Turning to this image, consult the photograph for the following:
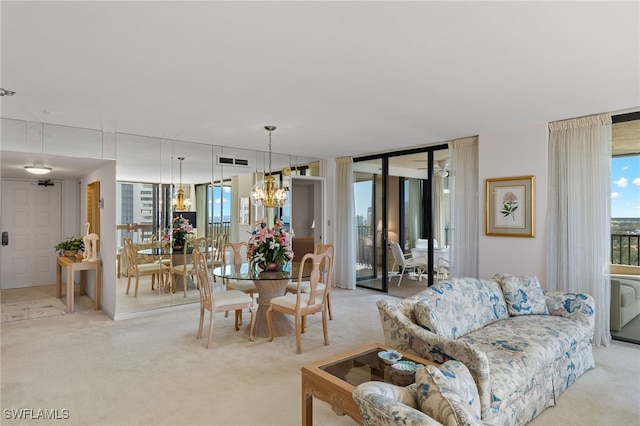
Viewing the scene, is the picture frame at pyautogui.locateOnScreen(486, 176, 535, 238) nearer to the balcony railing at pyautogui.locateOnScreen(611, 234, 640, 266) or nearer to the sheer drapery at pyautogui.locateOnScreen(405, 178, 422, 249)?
the balcony railing at pyautogui.locateOnScreen(611, 234, 640, 266)

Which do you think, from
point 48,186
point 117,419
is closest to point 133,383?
point 117,419

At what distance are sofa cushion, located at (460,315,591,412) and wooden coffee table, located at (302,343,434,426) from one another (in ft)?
1.56

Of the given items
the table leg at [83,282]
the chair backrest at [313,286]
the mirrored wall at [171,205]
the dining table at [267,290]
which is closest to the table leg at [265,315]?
the dining table at [267,290]

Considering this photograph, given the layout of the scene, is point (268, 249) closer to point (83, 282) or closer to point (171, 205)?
point (171, 205)

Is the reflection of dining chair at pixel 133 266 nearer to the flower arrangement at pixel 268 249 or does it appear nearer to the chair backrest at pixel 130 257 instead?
the chair backrest at pixel 130 257

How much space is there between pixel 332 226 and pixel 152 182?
337 centimetres

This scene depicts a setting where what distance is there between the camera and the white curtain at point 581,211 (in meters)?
3.88

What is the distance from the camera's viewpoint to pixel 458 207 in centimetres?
518

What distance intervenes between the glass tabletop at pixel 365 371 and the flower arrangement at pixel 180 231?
389 cm

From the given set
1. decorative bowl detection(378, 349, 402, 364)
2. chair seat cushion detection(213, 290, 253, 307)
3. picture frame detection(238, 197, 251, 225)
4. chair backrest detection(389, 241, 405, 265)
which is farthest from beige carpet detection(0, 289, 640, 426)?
chair backrest detection(389, 241, 405, 265)

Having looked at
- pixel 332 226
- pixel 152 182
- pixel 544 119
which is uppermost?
pixel 544 119

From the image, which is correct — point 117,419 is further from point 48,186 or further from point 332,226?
point 48,186

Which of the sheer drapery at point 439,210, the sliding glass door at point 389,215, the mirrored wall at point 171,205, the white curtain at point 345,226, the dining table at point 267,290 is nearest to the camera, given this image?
the dining table at point 267,290

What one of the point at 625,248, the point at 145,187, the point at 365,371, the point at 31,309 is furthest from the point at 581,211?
the point at 31,309
